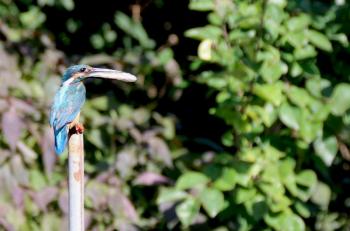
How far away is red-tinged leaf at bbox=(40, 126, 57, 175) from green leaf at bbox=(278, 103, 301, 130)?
88 cm

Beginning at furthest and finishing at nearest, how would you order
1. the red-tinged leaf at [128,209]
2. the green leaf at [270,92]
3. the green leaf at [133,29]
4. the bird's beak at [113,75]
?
1. the green leaf at [133,29]
2. the red-tinged leaf at [128,209]
3. the green leaf at [270,92]
4. the bird's beak at [113,75]

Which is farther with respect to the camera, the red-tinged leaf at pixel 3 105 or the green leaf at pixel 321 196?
the green leaf at pixel 321 196

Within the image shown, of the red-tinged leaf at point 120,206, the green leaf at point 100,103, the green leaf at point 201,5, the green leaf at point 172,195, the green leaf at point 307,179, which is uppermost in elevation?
the green leaf at point 201,5

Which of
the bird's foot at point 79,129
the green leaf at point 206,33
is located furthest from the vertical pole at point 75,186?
the green leaf at point 206,33

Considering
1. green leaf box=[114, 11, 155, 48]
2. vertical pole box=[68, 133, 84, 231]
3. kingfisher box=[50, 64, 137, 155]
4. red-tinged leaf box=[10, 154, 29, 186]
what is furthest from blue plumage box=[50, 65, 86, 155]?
green leaf box=[114, 11, 155, 48]

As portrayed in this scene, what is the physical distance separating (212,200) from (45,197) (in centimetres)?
67

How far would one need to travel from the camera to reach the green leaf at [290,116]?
301 centimetres

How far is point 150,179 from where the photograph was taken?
327 cm

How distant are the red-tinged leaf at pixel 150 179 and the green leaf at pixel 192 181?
0.83ft

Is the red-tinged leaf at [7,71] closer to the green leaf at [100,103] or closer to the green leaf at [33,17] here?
the green leaf at [33,17]

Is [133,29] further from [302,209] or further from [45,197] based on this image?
[302,209]

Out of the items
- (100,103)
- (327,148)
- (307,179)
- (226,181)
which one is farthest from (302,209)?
(100,103)

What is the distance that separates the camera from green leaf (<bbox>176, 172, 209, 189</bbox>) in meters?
3.00

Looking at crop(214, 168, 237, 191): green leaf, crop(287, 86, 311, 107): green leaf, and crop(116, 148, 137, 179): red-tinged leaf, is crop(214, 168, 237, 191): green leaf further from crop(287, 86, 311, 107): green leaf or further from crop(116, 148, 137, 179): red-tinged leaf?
crop(116, 148, 137, 179): red-tinged leaf
